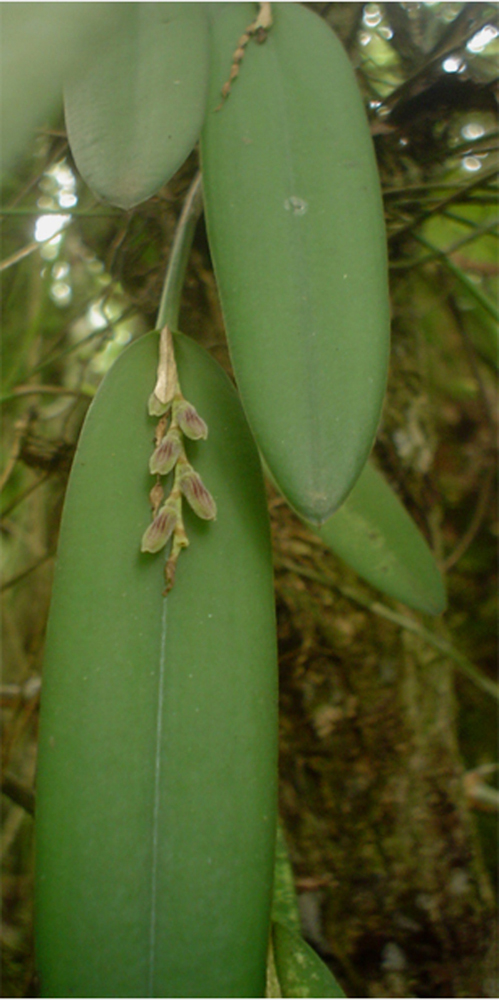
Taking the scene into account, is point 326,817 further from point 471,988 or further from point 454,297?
point 454,297

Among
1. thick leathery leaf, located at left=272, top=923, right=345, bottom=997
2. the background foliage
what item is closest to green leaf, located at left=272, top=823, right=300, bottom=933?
thick leathery leaf, located at left=272, top=923, right=345, bottom=997

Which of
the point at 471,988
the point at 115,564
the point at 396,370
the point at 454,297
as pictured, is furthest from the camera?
the point at 454,297

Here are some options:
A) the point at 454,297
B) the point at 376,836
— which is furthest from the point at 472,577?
the point at 376,836

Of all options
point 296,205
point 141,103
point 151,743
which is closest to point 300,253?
point 296,205

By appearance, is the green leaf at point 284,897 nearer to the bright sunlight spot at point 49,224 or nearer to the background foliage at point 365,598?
the background foliage at point 365,598

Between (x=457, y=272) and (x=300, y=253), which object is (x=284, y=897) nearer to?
(x=300, y=253)

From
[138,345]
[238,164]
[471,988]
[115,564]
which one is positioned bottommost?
[471,988]

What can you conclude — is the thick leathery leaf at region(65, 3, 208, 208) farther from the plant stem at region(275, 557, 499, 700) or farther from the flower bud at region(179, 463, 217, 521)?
the plant stem at region(275, 557, 499, 700)
